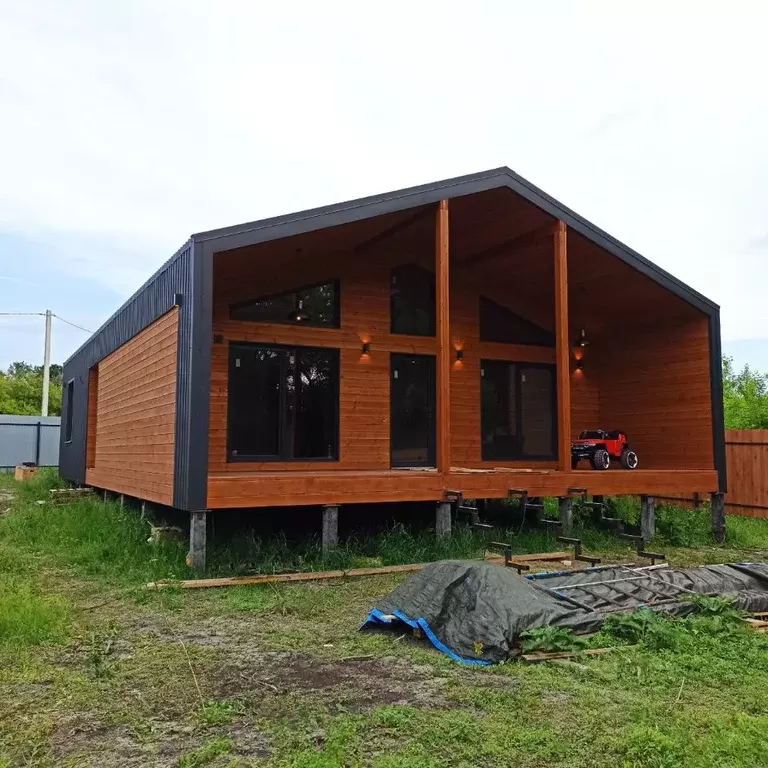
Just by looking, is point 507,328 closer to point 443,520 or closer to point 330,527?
point 443,520

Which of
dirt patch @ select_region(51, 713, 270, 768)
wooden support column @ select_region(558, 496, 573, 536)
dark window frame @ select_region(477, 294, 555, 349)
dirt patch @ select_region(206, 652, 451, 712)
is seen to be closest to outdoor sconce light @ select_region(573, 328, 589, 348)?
dark window frame @ select_region(477, 294, 555, 349)

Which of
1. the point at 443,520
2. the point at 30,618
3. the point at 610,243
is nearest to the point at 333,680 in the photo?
the point at 30,618

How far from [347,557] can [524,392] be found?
5.49 meters

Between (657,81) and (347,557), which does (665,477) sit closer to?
(347,557)

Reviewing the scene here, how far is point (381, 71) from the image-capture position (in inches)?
743

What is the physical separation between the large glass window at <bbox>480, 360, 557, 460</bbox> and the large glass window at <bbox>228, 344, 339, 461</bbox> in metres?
2.81

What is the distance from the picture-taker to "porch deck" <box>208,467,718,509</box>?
735 centimetres

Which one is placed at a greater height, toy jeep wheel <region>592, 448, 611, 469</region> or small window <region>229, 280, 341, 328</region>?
small window <region>229, 280, 341, 328</region>

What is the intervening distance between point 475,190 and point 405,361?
3059 millimetres

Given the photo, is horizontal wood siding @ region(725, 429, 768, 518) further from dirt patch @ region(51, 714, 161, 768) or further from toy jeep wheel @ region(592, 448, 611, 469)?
dirt patch @ region(51, 714, 161, 768)

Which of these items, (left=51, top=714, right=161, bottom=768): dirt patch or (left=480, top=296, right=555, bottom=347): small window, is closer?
(left=51, top=714, right=161, bottom=768): dirt patch

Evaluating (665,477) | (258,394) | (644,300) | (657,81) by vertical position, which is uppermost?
Answer: (657,81)

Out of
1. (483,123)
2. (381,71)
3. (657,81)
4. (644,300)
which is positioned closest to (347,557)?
(644,300)

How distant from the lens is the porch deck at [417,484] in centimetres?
735
